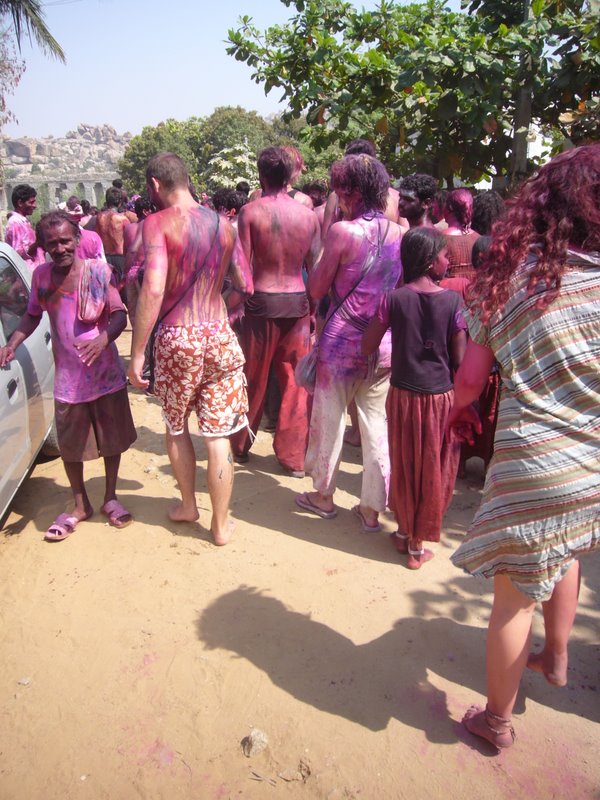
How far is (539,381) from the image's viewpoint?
1802mm

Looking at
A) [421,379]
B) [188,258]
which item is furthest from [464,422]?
[188,258]

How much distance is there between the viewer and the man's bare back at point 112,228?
27.1ft

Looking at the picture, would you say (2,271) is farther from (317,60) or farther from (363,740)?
(317,60)

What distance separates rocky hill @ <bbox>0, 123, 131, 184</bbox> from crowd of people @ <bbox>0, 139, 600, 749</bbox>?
106469 mm

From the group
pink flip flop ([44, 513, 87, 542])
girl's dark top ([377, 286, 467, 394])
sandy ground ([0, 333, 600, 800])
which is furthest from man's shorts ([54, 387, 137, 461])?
girl's dark top ([377, 286, 467, 394])

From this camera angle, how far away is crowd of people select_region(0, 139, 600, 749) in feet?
5.88

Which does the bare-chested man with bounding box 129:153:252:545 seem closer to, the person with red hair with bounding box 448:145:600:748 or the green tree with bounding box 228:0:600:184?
the person with red hair with bounding box 448:145:600:748

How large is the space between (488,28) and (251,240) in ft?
14.1

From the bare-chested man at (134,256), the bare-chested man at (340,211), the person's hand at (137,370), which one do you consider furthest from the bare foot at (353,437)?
the bare-chested man at (134,256)

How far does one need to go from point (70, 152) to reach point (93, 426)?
15427 cm

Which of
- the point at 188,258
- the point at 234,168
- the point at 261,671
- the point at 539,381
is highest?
the point at 234,168

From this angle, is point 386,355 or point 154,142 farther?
point 154,142

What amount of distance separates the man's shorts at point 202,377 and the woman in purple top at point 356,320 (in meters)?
0.52

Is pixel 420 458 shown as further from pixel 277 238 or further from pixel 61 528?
pixel 61 528
